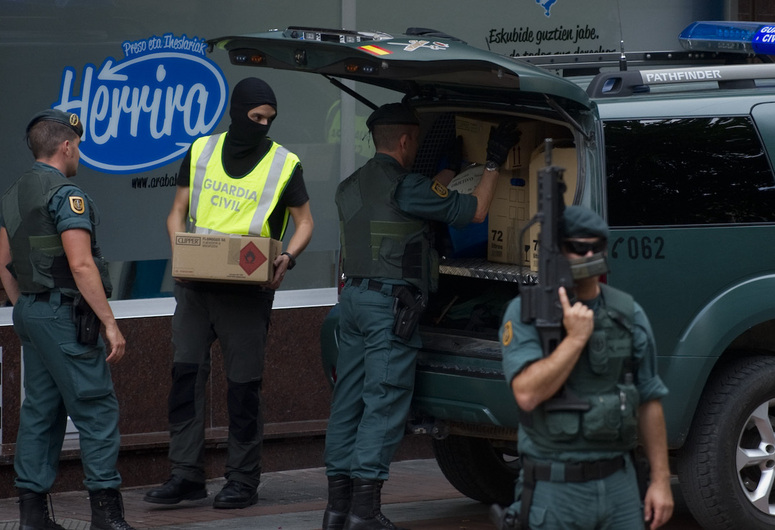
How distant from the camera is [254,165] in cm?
679

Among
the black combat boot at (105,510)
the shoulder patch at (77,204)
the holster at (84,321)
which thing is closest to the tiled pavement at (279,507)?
the black combat boot at (105,510)

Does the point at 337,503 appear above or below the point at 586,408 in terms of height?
below

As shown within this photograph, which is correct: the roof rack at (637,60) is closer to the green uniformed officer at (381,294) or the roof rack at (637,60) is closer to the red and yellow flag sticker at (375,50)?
the green uniformed officer at (381,294)

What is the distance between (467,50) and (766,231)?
1.54 meters

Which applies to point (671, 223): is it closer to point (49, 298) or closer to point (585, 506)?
point (585, 506)

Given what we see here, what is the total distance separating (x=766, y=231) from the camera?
5949mm

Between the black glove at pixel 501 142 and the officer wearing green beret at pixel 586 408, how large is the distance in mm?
1994

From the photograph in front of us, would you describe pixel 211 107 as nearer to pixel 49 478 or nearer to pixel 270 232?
pixel 270 232

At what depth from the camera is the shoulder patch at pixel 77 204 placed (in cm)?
596

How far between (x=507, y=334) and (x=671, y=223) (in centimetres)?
183

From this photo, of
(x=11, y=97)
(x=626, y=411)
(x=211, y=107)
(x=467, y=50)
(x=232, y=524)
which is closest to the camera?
(x=626, y=411)

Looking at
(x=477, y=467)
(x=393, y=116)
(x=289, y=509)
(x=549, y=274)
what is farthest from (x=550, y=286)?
(x=289, y=509)

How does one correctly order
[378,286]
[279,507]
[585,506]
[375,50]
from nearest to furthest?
[585,506] → [375,50] → [378,286] → [279,507]

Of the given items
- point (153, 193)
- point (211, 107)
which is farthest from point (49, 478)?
point (211, 107)
